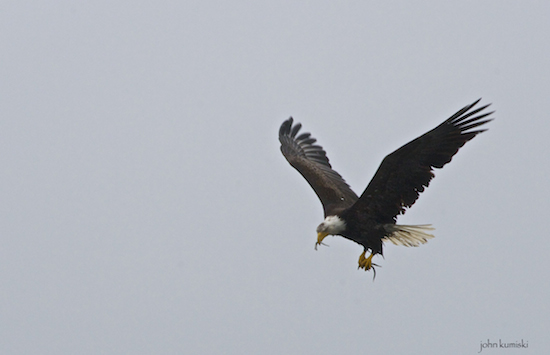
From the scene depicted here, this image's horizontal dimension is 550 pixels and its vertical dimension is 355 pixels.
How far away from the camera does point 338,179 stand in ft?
33.9

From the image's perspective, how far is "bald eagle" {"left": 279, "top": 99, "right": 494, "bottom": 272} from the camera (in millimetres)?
7348

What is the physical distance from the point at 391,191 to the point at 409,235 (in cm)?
81

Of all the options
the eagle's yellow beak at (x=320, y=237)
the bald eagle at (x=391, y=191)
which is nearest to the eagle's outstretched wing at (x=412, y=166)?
the bald eagle at (x=391, y=191)

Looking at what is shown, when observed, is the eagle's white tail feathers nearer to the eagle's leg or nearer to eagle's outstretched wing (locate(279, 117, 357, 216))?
the eagle's leg

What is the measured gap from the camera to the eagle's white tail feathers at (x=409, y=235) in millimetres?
8422

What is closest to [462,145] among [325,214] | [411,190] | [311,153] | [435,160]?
[435,160]

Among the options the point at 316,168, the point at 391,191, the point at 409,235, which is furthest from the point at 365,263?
the point at 316,168

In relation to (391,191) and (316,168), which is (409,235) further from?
(316,168)

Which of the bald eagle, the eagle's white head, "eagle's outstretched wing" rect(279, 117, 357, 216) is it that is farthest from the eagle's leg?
"eagle's outstretched wing" rect(279, 117, 357, 216)

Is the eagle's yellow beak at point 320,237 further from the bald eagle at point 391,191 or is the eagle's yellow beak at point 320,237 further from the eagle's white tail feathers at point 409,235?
the eagle's white tail feathers at point 409,235

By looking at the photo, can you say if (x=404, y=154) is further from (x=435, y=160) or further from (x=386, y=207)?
(x=386, y=207)

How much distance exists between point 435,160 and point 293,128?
4.36m

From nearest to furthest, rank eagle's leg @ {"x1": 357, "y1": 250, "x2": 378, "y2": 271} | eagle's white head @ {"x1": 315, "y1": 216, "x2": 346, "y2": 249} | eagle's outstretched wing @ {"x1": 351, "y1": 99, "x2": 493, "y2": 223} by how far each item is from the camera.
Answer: eagle's outstretched wing @ {"x1": 351, "y1": 99, "x2": 493, "y2": 223} < eagle's white head @ {"x1": 315, "y1": 216, "x2": 346, "y2": 249} < eagle's leg @ {"x1": 357, "y1": 250, "x2": 378, "y2": 271}

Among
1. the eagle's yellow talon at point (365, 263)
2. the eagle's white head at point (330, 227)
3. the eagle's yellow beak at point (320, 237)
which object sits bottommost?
the eagle's yellow talon at point (365, 263)
